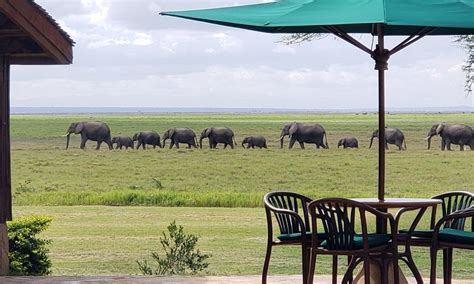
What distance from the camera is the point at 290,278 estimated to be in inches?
274

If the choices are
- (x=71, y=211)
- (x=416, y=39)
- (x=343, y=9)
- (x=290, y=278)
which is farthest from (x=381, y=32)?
(x=71, y=211)

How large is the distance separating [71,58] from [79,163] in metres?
24.1

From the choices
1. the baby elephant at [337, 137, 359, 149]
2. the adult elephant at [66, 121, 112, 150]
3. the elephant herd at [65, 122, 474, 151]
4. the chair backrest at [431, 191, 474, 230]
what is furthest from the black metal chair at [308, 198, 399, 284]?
the adult elephant at [66, 121, 112, 150]

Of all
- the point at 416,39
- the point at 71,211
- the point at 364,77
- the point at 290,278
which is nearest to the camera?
the point at 416,39

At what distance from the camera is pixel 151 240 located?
13.9 metres

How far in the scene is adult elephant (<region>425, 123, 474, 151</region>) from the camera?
108 ft

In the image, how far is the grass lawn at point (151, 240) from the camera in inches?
420

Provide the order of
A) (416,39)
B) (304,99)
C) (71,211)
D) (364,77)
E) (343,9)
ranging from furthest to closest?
(364,77)
(304,99)
(71,211)
(416,39)
(343,9)

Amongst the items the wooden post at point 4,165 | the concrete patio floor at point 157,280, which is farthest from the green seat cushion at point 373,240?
the wooden post at point 4,165

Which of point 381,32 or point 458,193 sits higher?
point 381,32

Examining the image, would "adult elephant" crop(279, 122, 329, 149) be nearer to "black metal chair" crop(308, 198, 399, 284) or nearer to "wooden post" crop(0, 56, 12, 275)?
"wooden post" crop(0, 56, 12, 275)

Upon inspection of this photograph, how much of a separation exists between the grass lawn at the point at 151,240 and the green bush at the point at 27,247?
1.99 m

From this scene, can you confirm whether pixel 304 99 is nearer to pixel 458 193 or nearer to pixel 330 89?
pixel 330 89

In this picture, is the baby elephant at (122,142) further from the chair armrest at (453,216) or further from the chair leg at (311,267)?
the chair armrest at (453,216)
